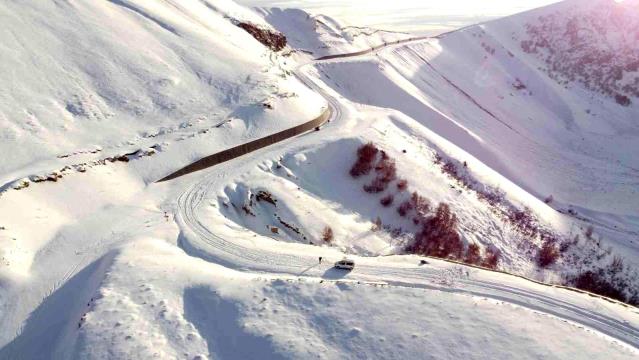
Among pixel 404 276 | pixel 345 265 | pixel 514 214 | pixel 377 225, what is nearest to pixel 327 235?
pixel 377 225

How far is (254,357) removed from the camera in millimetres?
14875

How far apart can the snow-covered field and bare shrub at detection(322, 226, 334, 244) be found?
0.31m

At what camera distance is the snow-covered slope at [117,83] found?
96.5 feet

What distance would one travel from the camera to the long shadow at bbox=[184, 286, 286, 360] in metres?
15.0

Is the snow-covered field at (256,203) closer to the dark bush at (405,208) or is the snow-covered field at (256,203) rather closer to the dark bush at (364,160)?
the dark bush at (405,208)

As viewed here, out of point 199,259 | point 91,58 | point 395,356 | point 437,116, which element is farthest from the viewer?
point 437,116

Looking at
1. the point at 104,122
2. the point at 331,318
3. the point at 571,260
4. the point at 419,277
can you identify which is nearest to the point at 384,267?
the point at 419,277

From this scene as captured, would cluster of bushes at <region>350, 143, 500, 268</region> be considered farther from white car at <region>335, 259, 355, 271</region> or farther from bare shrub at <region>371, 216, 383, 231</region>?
white car at <region>335, 259, 355, 271</region>

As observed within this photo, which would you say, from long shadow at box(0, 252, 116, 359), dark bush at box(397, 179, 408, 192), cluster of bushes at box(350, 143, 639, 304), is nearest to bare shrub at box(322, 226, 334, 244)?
cluster of bushes at box(350, 143, 639, 304)

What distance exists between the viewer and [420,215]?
94.2 feet

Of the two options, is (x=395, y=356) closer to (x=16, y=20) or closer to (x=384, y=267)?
(x=384, y=267)

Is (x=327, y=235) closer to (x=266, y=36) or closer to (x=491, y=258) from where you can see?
(x=491, y=258)

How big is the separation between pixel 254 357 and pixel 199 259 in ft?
20.5

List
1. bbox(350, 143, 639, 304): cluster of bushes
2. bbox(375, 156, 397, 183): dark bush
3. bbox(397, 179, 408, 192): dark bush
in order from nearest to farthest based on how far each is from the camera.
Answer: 1. bbox(350, 143, 639, 304): cluster of bushes
2. bbox(397, 179, 408, 192): dark bush
3. bbox(375, 156, 397, 183): dark bush
